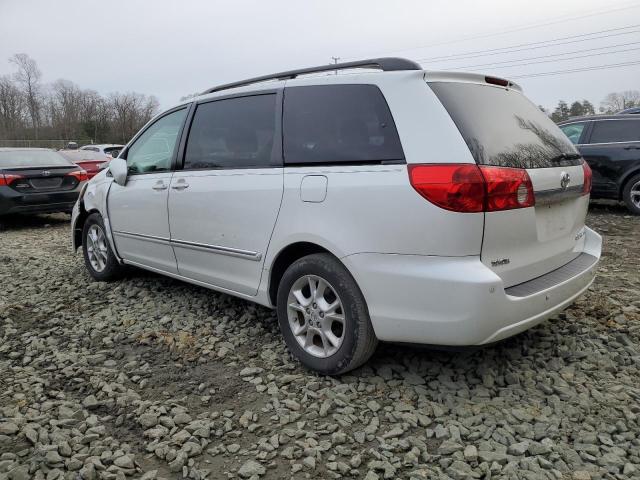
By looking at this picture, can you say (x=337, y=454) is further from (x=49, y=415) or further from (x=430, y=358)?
(x=49, y=415)

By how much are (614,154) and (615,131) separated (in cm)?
41

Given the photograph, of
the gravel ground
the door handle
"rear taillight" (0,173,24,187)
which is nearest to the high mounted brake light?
the gravel ground

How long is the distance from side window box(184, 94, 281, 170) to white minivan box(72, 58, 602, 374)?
0.01 meters

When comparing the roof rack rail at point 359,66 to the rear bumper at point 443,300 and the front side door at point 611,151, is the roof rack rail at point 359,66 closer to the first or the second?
the rear bumper at point 443,300

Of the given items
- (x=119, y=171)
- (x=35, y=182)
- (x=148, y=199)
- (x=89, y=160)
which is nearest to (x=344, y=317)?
(x=148, y=199)

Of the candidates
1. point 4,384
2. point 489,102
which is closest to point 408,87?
point 489,102

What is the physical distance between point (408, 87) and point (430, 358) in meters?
1.64

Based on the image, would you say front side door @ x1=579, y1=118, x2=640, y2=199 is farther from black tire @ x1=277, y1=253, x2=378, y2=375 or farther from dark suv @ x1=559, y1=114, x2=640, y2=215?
black tire @ x1=277, y1=253, x2=378, y2=375

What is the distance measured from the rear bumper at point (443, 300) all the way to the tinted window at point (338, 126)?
0.58 metres

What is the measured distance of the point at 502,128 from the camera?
9.39 ft

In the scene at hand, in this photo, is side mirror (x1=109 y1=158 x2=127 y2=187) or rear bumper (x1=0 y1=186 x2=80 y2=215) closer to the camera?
side mirror (x1=109 y1=158 x2=127 y2=187)

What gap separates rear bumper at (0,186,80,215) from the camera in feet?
29.3

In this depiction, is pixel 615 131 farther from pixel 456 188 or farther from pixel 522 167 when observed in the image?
pixel 456 188

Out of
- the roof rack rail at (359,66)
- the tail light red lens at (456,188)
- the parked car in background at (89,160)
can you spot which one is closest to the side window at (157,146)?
the roof rack rail at (359,66)
